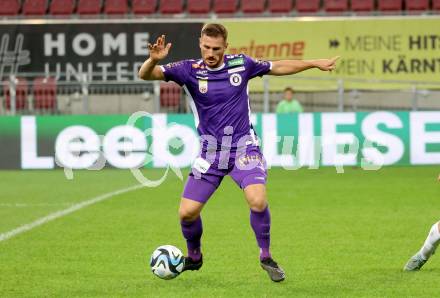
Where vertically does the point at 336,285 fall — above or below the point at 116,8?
below

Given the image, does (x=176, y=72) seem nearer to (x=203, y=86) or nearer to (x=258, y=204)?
(x=203, y=86)

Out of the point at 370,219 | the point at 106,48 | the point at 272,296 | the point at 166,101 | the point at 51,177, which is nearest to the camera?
the point at 272,296

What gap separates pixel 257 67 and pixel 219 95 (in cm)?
43

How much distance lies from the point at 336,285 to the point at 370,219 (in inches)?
178

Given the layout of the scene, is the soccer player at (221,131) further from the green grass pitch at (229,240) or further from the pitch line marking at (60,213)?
the pitch line marking at (60,213)

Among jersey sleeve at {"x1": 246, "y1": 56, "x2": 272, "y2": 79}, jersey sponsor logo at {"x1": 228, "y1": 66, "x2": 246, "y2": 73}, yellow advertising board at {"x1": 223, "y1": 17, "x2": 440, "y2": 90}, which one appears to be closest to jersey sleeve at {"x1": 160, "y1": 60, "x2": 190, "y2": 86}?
jersey sponsor logo at {"x1": 228, "y1": 66, "x2": 246, "y2": 73}

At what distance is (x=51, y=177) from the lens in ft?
62.6

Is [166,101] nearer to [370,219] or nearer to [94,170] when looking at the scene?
[94,170]

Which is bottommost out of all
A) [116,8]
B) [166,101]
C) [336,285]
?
[336,285]

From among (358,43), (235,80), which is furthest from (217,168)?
(358,43)

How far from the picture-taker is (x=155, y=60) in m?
7.59

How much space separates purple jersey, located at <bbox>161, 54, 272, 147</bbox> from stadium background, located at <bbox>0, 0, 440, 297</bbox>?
115 cm

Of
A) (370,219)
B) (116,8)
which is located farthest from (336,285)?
(116,8)

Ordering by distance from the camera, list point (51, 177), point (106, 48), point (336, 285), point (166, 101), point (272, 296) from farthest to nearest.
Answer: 1. point (106, 48)
2. point (166, 101)
3. point (51, 177)
4. point (336, 285)
5. point (272, 296)
